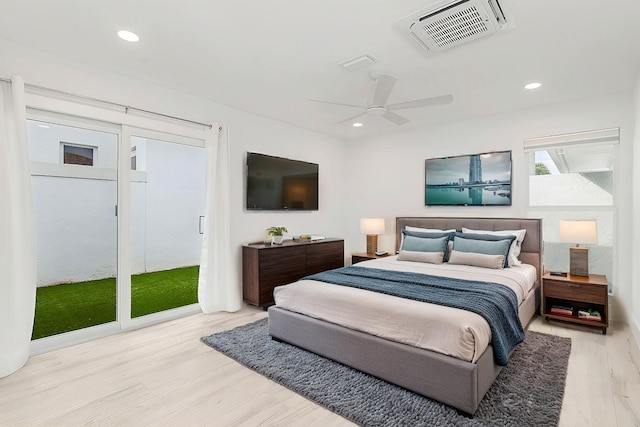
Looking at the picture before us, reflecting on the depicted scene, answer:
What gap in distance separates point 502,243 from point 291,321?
2.58 metres

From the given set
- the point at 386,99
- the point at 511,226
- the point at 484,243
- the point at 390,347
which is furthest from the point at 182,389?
the point at 511,226

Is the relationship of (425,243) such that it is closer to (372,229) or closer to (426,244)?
(426,244)

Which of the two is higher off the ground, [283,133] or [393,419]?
[283,133]

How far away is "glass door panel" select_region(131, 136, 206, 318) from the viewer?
3.96 m

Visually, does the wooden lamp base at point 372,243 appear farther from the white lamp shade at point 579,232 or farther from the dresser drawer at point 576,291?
the white lamp shade at point 579,232

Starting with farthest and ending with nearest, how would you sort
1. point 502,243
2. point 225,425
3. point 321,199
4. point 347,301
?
point 321,199, point 502,243, point 347,301, point 225,425

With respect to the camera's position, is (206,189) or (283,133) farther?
(283,133)

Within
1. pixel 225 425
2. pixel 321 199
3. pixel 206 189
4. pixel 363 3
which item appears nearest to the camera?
pixel 225 425

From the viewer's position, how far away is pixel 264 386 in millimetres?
2348

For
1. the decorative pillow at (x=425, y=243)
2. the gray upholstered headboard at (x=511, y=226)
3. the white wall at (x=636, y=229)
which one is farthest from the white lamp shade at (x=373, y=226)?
the white wall at (x=636, y=229)

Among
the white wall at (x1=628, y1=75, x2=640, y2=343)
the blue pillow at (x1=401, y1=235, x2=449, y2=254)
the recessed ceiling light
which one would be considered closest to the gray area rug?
the white wall at (x1=628, y1=75, x2=640, y2=343)

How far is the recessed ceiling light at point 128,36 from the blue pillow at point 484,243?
3926mm

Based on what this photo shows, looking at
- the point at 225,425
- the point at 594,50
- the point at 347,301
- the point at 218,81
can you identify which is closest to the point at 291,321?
the point at 347,301

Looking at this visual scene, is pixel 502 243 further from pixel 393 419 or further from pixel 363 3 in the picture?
pixel 363 3
